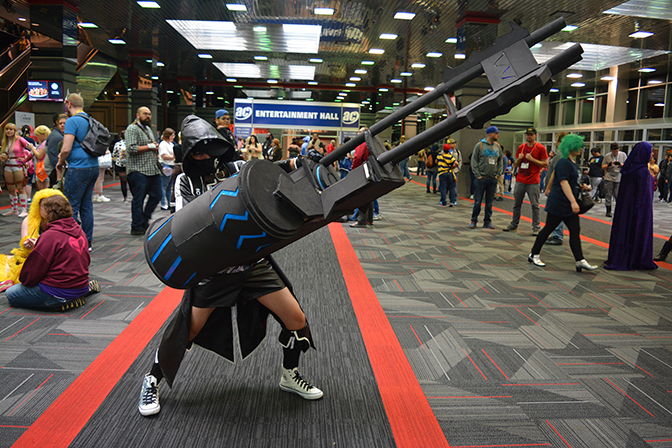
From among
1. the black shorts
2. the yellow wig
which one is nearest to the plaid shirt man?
the yellow wig

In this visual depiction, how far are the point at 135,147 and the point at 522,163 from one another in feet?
19.1

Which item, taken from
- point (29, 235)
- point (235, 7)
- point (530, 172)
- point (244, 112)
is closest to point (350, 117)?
point (244, 112)

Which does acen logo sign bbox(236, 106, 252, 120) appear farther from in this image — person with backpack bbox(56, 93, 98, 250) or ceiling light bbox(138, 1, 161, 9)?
person with backpack bbox(56, 93, 98, 250)

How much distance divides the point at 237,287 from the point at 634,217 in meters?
4.90

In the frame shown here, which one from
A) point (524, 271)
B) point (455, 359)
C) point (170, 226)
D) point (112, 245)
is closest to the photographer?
point (170, 226)

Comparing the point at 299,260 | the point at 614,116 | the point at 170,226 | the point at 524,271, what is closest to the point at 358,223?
the point at 299,260

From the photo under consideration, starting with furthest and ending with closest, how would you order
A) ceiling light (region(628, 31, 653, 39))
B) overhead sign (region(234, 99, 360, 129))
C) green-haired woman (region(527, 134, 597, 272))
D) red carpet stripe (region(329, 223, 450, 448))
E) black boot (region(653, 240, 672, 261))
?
overhead sign (region(234, 99, 360, 129)), ceiling light (region(628, 31, 653, 39)), black boot (region(653, 240, 672, 261)), green-haired woman (region(527, 134, 597, 272)), red carpet stripe (region(329, 223, 450, 448))

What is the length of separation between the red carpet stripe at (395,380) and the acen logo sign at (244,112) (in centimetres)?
1182

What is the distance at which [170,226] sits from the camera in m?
1.70

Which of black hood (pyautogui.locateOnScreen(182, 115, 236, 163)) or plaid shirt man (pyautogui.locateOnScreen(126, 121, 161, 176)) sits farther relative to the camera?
plaid shirt man (pyautogui.locateOnScreen(126, 121, 161, 176))

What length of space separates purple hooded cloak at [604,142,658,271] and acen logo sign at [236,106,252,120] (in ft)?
39.0

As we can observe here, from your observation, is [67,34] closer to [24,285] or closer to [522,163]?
[24,285]

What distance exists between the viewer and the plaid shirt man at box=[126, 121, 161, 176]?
5938 mm

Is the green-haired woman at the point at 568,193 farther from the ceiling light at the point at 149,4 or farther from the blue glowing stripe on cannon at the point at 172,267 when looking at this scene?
the ceiling light at the point at 149,4
